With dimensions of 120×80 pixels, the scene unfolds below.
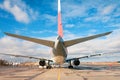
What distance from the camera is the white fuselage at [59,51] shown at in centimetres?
3627

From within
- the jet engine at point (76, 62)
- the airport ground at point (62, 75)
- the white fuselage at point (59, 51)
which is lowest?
the airport ground at point (62, 75)

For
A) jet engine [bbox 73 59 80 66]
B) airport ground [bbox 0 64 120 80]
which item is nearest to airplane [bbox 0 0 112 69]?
jet engine [bbox 73 59 80 66]

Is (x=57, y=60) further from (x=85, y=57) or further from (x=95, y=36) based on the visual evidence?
(x=95, y=36)

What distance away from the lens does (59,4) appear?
4491cm

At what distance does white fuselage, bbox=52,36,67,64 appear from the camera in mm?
36266

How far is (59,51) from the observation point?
38.2 meters

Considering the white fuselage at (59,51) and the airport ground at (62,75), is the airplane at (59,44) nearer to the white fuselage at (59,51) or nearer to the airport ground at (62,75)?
the white fuselage at (59,51)

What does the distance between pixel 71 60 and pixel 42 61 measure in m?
5.70

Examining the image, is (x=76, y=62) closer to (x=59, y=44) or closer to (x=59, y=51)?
(x=59, y=51)

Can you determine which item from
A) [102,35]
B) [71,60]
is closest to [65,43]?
[102,35]

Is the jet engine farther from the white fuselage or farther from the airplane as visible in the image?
the white fuselage

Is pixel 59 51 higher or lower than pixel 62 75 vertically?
higher

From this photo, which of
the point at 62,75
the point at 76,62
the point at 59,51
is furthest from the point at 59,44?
the point at 62,75

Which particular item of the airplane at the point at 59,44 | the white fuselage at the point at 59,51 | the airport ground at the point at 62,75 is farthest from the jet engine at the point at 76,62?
the airport ground at the point at 62,75
